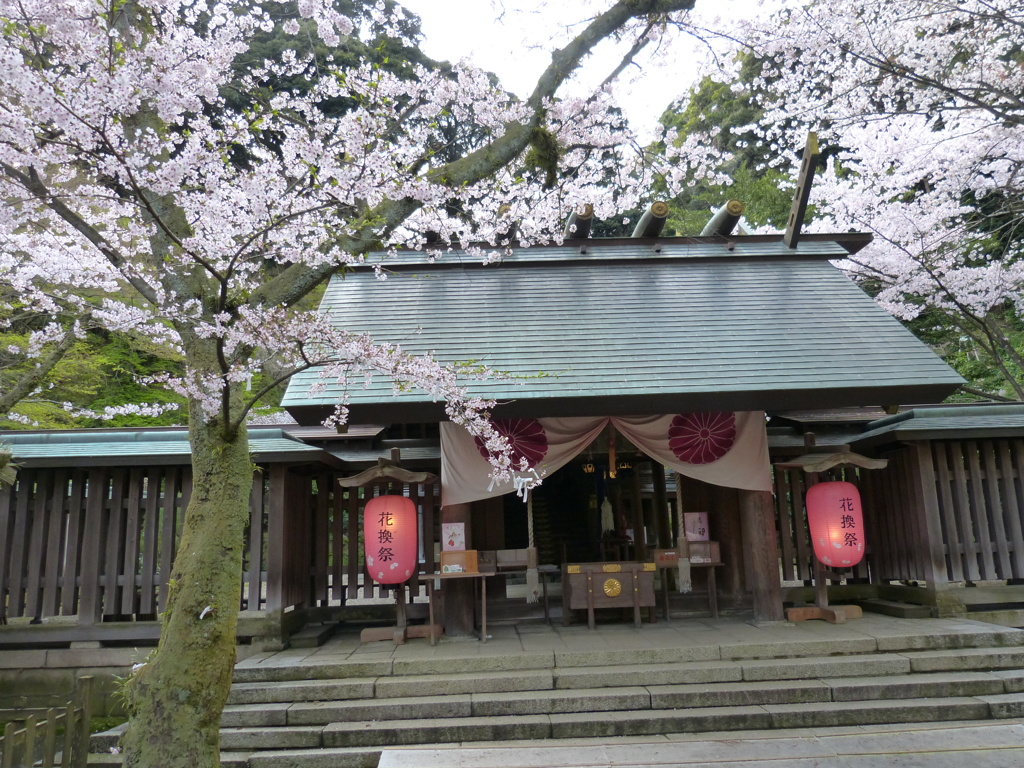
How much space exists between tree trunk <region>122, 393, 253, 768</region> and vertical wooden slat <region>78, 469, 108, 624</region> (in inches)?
172

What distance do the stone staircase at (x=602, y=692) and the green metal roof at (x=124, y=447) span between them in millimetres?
2323

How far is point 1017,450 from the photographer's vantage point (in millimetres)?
Result: 8719

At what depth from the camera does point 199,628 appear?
387 cm

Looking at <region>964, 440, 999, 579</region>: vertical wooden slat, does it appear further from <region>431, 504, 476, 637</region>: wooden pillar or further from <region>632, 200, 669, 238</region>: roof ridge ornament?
<region>431, 504, 476, 637</region>: wooden pillar

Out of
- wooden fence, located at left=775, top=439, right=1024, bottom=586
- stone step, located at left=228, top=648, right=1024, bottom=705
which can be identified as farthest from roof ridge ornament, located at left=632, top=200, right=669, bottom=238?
stone step, located at left=228, top=648, right=1024, bottom=705

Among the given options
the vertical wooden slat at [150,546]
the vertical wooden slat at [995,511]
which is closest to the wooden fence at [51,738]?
the vertical wooden slat at [150,546]

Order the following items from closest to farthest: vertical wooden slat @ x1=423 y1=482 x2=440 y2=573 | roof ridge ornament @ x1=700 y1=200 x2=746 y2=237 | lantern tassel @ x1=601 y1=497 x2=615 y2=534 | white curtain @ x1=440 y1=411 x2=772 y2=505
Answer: white curtain @ x1=440 y1=411 x2=772 y2=505 < vertical wooden slat @ x1=423 y1=482 x2=440 y2=573 < roof ridge ornament @ x1=700 y1=200 x2=746 y2=237 < lantern tassel @ x1=601 y1=497 x2=615 y2=534

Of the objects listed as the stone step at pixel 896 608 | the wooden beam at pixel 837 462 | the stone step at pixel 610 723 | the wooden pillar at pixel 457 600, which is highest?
the wooden beam at pixel 837 462

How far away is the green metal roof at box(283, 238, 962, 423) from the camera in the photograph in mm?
7383

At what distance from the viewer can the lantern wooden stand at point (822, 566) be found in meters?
8.07

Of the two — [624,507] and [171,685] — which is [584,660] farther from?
[624,507]

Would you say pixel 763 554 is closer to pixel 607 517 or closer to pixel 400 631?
pixel 607 517

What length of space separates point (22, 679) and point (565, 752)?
6.24m

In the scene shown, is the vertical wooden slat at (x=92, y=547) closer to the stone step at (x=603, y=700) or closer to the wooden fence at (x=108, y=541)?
the wooden fence at (x=108, y=541)
